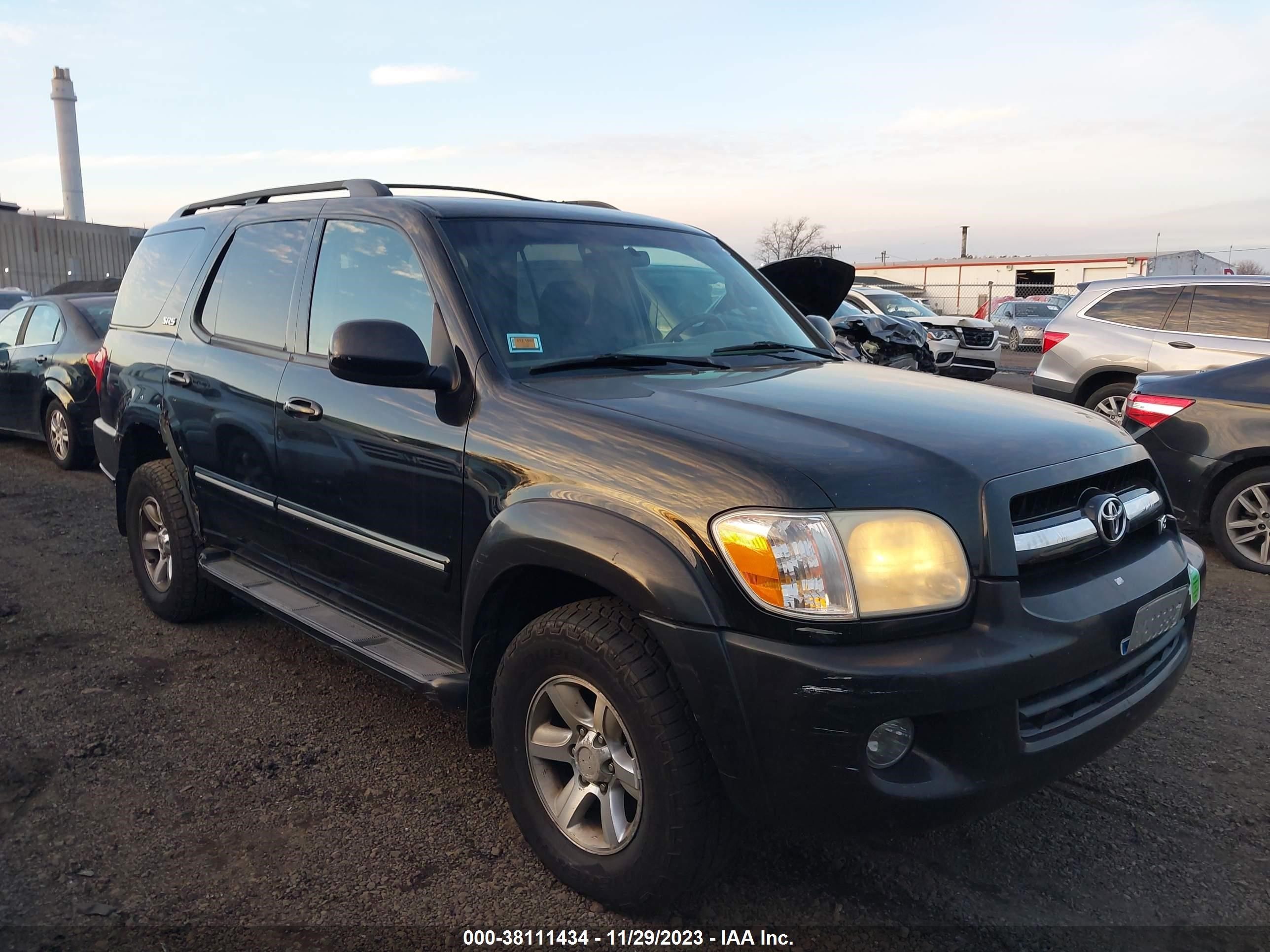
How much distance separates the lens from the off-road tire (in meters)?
4.41

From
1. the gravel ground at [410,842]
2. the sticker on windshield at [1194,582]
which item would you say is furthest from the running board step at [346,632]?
the sticker on windshield at [1194,582]

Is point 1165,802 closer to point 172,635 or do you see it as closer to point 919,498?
point 919,498

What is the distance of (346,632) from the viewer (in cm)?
329

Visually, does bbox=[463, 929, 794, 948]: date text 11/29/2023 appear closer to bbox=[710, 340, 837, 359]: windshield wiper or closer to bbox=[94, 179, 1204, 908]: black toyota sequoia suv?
bbox=[94, 179, 1204, 908]: black toyota sequoia suv

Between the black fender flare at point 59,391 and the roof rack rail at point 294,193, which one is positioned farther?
the black fender flare at point 59,391

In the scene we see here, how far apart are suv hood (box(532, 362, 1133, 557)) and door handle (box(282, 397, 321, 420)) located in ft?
3.22

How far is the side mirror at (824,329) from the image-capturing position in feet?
13.0

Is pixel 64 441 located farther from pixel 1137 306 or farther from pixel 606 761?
pixel 1137 306

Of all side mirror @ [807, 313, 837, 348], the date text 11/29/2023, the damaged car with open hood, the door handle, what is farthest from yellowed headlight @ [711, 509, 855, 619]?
side mirror @ [807, 313, 837, 348]

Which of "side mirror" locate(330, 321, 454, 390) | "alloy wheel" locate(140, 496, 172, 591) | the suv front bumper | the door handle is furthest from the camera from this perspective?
"alloy wheel" locate(140, 496, 172, 591)

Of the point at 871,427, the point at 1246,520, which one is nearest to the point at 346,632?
the point at 871,427

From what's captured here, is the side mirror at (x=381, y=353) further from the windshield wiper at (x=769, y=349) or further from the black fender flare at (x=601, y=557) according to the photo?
the windshield wiper at (x=769, y=349)

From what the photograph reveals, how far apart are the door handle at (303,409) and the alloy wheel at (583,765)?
1381mm

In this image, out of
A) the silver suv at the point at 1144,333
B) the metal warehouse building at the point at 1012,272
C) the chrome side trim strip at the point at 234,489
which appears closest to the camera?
the chrome side trim strip at the point at 234,489
